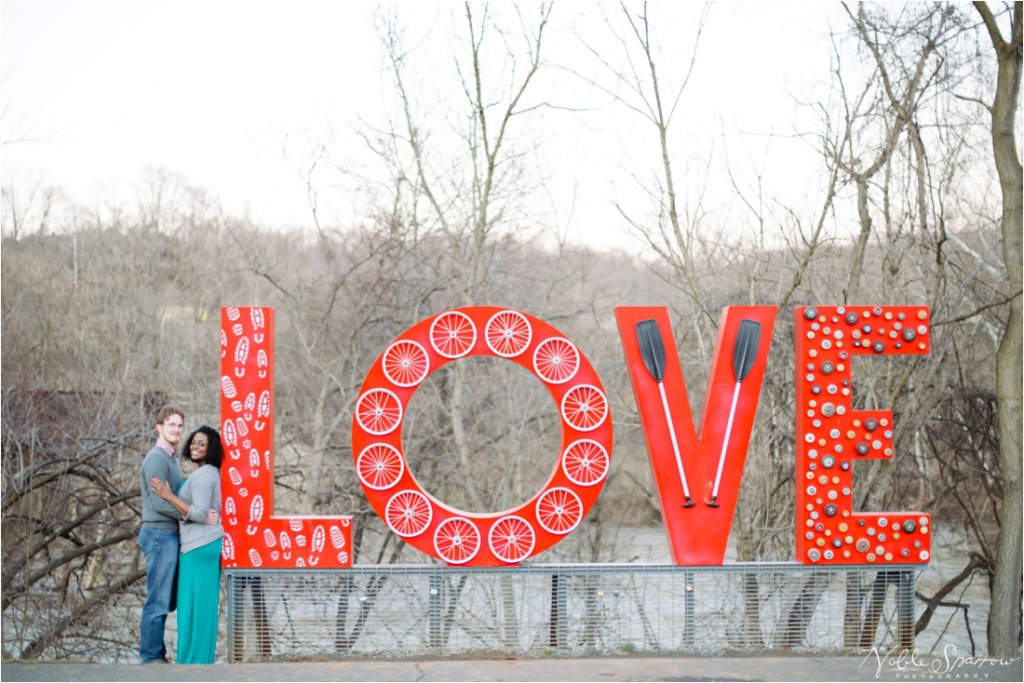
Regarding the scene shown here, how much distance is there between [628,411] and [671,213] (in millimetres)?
2812

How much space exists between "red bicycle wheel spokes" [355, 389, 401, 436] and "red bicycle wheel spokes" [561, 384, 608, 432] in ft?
4.12

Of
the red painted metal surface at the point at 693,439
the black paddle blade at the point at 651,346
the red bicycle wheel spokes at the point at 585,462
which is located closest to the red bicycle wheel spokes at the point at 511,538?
the red bicycle wheel spokes at the point at 585,462

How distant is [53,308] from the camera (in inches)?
826

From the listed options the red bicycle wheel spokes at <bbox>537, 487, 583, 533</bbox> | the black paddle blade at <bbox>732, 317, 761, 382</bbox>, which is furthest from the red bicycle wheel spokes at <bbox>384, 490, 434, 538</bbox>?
the black paddle blade at <bbox>732, 317, 761, 382</bbox>

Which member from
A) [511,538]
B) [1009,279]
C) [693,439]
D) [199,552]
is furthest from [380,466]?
[1009,279]

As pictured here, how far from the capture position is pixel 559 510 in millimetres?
7477

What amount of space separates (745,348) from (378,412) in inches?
109

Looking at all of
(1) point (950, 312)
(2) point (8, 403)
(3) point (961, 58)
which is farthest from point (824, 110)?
(2) point (8, 403)

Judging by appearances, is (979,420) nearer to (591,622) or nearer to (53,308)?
(591,622)

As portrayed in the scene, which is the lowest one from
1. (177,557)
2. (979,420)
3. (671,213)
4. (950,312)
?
(177,557)

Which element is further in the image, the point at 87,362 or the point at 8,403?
the point at 87,362

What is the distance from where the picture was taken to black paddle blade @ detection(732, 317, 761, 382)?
7.53 meters

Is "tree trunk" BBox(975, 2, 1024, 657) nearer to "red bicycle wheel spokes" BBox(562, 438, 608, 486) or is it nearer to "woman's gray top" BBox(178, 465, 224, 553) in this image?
"red bicycle wheel spokes" BBox(562, 438, 608, 486)

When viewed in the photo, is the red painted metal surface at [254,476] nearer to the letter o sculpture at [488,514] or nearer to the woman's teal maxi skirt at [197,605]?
the woman's teal maxi skirt at [197,605]
